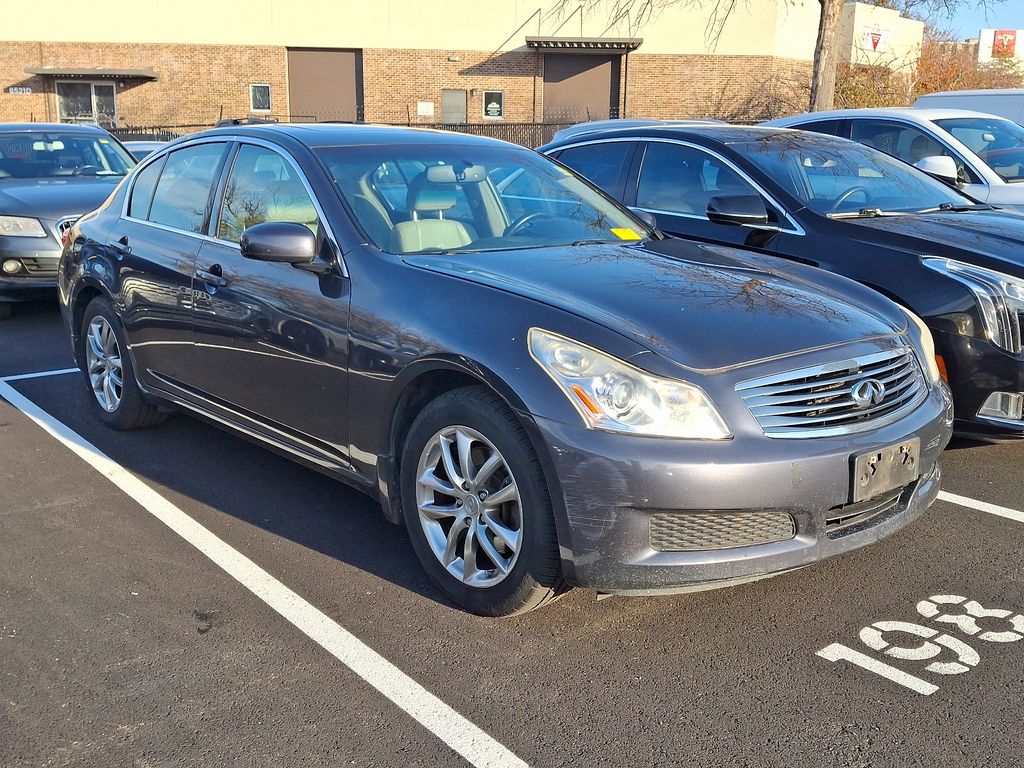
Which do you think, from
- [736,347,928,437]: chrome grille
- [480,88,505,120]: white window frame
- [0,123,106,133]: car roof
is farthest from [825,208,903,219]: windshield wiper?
[480,88,505,120]: white window frame

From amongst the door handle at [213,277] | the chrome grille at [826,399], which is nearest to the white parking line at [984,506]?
the chrome grille at [826,399]

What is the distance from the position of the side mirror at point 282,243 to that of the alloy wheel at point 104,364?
76.6 inches

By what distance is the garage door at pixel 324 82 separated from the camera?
36.0 metres

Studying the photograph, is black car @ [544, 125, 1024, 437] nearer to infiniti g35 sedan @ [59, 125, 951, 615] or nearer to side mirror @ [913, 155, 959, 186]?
infiniti g35 sedan @ [59, 125, 951, 615]

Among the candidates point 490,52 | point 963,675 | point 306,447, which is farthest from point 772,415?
point 490,52

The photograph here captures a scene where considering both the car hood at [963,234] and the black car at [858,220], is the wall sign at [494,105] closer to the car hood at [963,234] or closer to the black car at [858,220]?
the black car at [858,220]

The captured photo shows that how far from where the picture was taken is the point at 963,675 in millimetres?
3217

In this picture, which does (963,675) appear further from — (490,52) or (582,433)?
(490,52)

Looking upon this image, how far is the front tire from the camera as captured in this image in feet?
10.9

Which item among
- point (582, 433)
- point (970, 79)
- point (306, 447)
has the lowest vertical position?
point (306, 447)

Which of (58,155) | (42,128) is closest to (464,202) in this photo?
(58,155)

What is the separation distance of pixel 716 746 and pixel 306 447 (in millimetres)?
2112

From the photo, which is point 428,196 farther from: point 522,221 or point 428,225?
→ point 522,221

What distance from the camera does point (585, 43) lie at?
36062 millimetres
